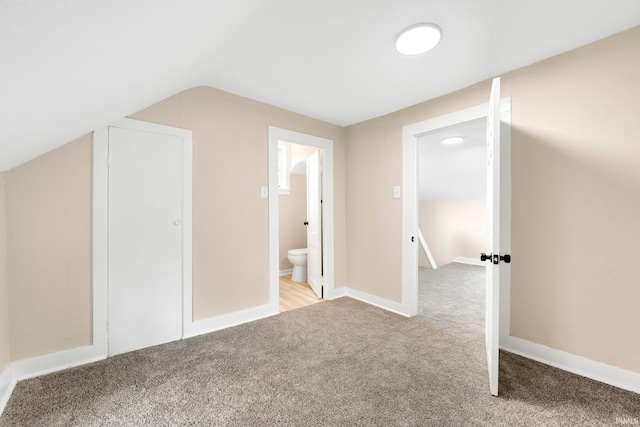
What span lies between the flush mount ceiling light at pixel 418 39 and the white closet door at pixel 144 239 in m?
1.84

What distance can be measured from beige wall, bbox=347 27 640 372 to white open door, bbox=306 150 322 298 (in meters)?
1.81

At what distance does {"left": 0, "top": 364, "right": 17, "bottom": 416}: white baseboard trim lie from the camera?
1475mm

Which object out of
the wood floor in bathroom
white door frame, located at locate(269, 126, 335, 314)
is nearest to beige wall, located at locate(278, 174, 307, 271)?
the wood floor in bathroom

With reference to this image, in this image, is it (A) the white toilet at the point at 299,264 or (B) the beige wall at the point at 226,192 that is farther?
(A) the white toilet at the point at 299,264

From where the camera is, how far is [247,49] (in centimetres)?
181

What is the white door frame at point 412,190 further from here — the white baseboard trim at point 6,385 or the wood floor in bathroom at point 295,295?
the white baseboard trim at point 6,385

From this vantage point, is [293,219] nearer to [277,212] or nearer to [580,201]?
[277,212]

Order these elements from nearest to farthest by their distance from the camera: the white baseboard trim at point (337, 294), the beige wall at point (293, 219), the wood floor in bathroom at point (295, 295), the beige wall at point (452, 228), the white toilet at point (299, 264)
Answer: the wood floor in bathroom at point (295, 295) < the white baseboard trim at point (337, 294) < the white toilet at point (299, 264) < the beige wall at point (293, 219) < the beige wall at point (452, 228)

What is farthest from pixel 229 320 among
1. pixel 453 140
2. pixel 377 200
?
pixel 453 140

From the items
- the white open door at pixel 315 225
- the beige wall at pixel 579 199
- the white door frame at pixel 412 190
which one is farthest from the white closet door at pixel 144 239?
the beige wall at pixel 579 199

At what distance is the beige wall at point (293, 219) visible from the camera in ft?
15.0

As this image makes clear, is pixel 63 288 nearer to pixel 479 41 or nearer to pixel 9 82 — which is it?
pixel 9 82

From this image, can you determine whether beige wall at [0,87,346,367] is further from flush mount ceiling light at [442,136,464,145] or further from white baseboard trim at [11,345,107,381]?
flush mount ceiling light at [442,136,464,145]

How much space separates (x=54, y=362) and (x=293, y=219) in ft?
10.8
